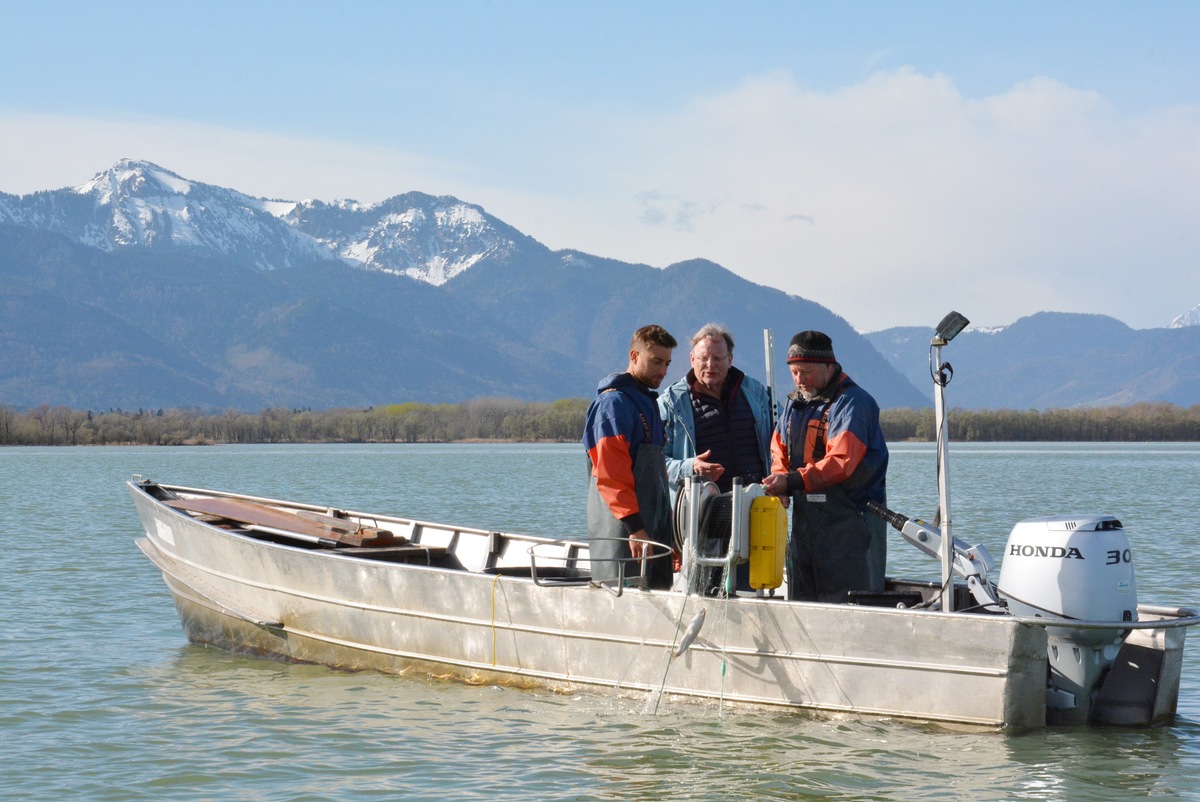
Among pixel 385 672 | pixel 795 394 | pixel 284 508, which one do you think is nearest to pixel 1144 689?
pixel 795 394

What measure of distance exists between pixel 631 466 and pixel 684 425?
507 millimetres

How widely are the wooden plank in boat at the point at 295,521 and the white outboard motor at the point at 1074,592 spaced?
5.40m

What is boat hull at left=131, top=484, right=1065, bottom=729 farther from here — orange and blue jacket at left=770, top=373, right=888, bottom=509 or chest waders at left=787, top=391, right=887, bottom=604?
orange and blue jacket at left=770, top=373, right=888, bottom=509

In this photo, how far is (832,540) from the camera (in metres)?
8.67

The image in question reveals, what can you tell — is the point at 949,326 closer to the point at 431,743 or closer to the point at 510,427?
the point at 431,743

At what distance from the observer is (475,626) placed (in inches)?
377

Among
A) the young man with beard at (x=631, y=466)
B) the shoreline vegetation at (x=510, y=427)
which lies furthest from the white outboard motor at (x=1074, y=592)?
the shoreline vegetation at (x=510, y=427)

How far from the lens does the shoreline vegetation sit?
110m

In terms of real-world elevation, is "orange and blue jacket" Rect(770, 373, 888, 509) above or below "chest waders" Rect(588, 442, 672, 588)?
above

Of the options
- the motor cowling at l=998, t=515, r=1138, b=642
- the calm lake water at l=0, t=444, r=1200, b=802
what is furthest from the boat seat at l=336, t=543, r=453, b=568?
the motor cowling at l=998, t=515, r=1138, b=642

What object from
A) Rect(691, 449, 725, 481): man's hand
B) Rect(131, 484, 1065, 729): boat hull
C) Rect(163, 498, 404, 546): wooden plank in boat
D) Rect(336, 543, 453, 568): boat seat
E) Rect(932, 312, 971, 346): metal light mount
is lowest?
Rect(131, 484, 1065, 729): boat hull

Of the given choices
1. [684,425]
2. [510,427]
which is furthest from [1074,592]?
[510,427]

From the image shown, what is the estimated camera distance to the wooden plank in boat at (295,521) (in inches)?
443

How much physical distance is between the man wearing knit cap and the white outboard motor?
0.95 metres
